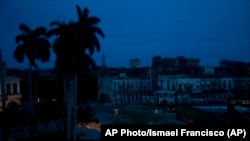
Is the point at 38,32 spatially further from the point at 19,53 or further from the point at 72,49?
the point at 72,49

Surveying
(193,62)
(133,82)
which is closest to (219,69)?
(193,62)

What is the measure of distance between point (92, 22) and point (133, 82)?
6673cm

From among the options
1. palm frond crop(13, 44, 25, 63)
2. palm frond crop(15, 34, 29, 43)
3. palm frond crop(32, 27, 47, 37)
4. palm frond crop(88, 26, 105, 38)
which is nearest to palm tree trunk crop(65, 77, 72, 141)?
palm frond crop(88, 26, 105, 38)

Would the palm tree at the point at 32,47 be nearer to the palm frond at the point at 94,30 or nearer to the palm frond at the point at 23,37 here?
the palm frond at the point at 23,37

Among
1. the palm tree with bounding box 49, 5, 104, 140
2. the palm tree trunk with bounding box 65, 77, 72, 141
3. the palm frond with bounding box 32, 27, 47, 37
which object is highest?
the palm frond with bounding box 32, 27, 47, 37

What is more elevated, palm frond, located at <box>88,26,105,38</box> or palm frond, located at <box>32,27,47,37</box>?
palm frond, located at <box>32,27,47,37</box>

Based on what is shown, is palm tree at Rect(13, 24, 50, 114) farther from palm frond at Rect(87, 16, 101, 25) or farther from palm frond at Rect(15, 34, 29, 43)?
palm frond at Rect(87, 16, 101, 25)

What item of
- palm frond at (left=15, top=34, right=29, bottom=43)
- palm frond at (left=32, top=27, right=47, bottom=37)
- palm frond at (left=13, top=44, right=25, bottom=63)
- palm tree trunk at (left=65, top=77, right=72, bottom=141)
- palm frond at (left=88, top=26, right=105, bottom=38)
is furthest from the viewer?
palm frond at (left=32, top=27, right=47, bottom=37)

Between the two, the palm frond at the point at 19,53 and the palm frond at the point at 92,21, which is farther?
the palm frond at the point at 19,53

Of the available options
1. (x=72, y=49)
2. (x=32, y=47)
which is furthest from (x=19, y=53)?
(x=72, y=49)

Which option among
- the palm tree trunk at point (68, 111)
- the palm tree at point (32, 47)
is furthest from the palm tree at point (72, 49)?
the palm tree at point (32, 47)

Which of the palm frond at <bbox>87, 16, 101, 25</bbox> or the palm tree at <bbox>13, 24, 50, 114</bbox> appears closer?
the palm frond at <bbox>87, 16, 101, 25</bbox>

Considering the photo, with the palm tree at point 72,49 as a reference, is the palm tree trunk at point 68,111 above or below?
below

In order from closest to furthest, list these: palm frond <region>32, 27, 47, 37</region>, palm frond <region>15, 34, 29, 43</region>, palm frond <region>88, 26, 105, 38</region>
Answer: palm frond <region>88, 26, 105, 38</region> → palm frond <region>15, 34, 29, 43</region> → palm frond <region>32, 27, 47, 37</region>
